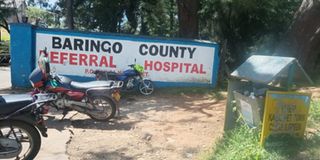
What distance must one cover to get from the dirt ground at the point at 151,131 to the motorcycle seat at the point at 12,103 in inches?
43.0

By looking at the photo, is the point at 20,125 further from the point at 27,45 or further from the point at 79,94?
the point at 27,45

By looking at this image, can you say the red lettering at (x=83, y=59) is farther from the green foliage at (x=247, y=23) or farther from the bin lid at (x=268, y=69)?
the green foliage at (x=247, y=23)

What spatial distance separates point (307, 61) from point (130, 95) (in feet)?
17.0

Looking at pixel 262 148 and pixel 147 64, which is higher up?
pixel 147 64

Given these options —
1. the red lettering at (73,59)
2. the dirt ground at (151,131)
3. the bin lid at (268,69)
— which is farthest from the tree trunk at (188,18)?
the bin lid at (268,69)

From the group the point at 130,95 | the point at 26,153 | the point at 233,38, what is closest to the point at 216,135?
the point at 26,153

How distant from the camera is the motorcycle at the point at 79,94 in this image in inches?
332

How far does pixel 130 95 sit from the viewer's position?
37.5ft

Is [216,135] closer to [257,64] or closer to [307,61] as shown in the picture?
[257,64]

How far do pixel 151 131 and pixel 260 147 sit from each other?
260cm

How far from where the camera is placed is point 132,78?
11344 mm

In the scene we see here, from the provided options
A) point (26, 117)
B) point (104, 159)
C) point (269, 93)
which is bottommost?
point (104, 159)

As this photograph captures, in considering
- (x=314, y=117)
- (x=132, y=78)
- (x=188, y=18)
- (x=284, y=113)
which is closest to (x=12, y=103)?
(x=284, y=113)

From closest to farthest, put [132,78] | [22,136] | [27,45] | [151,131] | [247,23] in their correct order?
[22,136]
[151,131]
[132,78]
[27,45]
[247,23]
